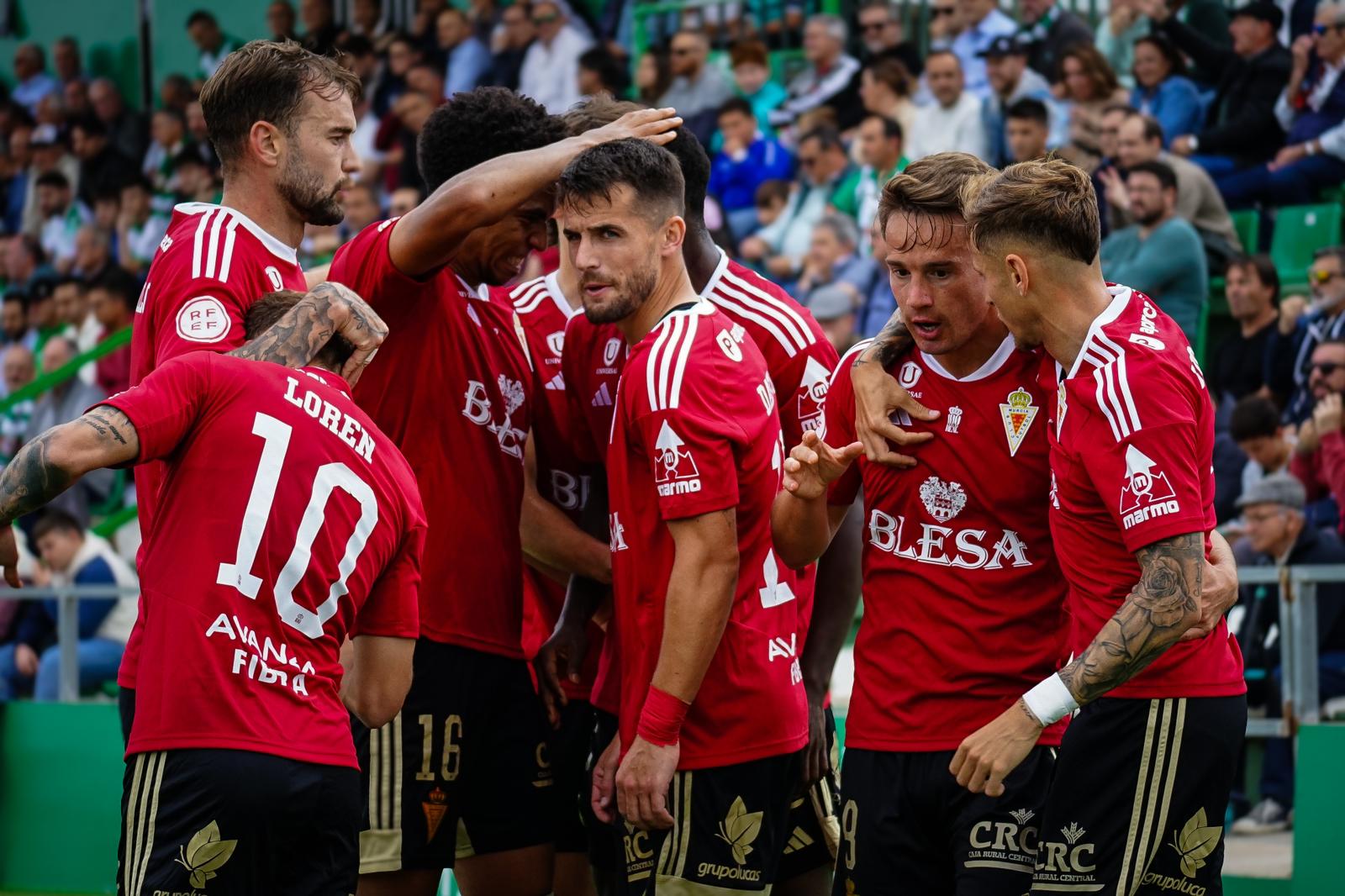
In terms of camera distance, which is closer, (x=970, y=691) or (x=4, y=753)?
(x=970, y=691)

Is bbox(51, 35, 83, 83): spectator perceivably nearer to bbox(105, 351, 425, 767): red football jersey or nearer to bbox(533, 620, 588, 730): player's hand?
bbox(533, 620, 588, 730): player's hand

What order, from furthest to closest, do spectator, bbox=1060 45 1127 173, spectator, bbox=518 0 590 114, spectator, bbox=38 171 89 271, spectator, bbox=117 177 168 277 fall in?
spectator, bbox=38 171 89 271
spectator, bbox=117 177 168 277
spectator, bbox=518 0 590 114
spectator, bbox=1060 45 1127 173

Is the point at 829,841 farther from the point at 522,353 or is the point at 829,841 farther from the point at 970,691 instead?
the point at 522,353

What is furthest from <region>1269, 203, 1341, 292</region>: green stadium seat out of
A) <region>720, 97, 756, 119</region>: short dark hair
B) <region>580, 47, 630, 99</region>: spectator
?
<region>580, 47, 630, 99</region>: spectator

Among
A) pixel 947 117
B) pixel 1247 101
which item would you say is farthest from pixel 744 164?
pixel 1247 101

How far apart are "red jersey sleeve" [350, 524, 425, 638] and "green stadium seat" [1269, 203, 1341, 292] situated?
862 cm

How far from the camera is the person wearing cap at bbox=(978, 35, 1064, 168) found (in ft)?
40.9

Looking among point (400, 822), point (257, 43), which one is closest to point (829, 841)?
point (400, 822)

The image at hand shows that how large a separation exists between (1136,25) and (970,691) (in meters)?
9.77

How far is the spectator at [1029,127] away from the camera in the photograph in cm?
1164

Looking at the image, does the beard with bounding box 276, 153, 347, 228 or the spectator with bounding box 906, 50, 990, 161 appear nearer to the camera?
the beard with bounding box 276, 153, 347, 228

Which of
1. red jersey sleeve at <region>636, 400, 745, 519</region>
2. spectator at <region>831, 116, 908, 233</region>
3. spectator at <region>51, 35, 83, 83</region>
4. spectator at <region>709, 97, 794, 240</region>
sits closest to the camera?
red jersey sleeve at <region>636, 400, 745, 519</region>

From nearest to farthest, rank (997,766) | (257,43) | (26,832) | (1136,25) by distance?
(997,766) < (257,43) < (26,832) < (1136,25)

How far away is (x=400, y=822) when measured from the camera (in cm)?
485
